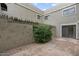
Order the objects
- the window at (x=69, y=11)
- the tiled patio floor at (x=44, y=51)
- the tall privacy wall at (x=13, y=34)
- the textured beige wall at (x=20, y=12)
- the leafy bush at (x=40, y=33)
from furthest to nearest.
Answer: the window at (x=69, y=11)
the textured beige wall at (x=20, y=12)
the leafy bush at (x=40, y=33)
the tall privacy wall at (x=13, y=34)
the tiled patio floor at (x=44, y=51)

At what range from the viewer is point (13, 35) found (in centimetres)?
632

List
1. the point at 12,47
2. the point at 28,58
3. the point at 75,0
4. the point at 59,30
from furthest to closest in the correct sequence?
1. the point at 59,30
2. the point at 12,47
3. the point at 75,0
4. the point at 28,58

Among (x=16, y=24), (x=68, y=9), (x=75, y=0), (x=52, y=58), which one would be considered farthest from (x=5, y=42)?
(x=68, y=9)

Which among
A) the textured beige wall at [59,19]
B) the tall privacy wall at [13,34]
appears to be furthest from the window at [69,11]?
the tall privacy wall at [13,34]

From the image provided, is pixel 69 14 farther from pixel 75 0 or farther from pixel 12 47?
pixel 12 47

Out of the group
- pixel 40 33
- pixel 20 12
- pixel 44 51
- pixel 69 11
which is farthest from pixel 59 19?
pixel 44 51

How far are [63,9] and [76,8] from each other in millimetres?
2263

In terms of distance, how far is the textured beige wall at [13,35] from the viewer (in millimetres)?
5502

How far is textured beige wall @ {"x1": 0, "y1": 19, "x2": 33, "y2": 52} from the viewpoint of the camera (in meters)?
5.50

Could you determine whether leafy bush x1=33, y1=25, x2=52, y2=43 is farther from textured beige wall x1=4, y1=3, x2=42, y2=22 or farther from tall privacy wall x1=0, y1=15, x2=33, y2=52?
textured beige wall x1=4, y1=3, x2=42, y2=22

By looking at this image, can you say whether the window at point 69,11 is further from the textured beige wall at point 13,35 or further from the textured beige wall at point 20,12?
the textured beige wall at point 13,35

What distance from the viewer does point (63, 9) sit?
522 inches

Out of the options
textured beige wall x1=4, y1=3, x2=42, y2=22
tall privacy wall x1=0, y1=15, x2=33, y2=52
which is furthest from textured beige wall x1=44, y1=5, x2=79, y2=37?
tall privacy wall x1=0, y1=15, x2=33, y2=52

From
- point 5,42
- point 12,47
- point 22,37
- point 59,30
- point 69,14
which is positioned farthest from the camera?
point 59,30
